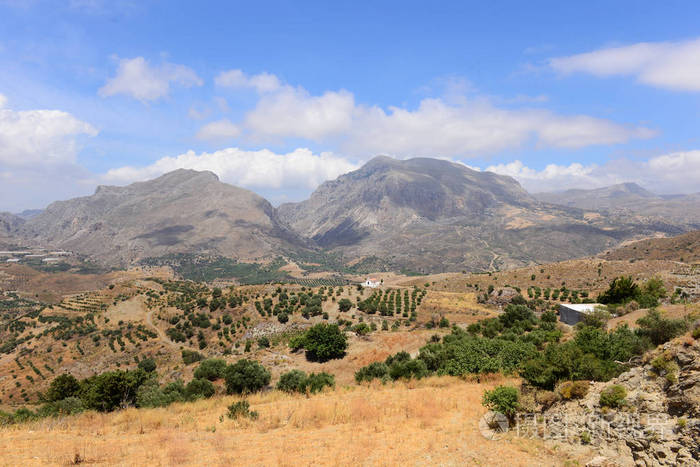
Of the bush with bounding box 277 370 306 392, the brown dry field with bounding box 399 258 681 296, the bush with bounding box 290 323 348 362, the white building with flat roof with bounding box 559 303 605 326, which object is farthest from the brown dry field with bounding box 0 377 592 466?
the brown dry field with bounding box 399 258 681 296

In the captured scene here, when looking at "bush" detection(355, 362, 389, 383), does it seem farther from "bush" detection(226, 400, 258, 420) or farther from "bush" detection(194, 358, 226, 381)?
"bush" detection(194, 358, 226, 381)

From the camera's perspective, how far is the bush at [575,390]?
1284cm

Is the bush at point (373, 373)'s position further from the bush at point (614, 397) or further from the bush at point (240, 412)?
the bush at point (614, 397)

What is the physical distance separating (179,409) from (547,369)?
19.6 meters

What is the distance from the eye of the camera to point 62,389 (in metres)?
29.7

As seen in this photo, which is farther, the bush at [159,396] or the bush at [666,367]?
the bush at [159,396]

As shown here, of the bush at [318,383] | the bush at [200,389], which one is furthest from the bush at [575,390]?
the bush at [200,389]

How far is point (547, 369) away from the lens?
15203 millimetres

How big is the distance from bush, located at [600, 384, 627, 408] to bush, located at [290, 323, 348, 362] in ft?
87.3

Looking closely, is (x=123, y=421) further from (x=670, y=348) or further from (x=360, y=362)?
(x=670, y=348)

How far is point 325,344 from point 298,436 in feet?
72.0

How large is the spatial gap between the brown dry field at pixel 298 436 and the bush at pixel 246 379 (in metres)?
5.33

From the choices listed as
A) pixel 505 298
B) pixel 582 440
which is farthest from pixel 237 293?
pixel 582 440

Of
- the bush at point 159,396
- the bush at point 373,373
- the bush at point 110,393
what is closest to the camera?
the bush at point 159,396
